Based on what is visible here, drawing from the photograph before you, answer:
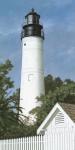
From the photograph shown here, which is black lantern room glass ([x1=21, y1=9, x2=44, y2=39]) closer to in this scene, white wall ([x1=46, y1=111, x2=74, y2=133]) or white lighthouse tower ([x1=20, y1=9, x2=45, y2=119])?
white lighthouse tower ([x1=20, y1=9, x2=45, y2=119])

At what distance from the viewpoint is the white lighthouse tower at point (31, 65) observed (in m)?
55.9

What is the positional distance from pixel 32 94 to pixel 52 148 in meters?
30.2

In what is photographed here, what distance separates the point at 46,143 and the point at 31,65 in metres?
30.6

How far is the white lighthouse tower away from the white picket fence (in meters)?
26.6

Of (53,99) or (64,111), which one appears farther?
(53,99)

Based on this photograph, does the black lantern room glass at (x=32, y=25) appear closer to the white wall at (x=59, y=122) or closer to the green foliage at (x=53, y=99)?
the green foliage at (x=53, y=99)

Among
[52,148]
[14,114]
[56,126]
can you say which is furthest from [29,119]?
[52,148]

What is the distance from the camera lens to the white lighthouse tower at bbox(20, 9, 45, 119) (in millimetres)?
55938

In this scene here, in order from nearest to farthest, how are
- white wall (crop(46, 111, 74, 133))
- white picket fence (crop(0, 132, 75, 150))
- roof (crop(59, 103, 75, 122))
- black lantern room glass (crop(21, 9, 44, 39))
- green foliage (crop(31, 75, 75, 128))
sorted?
1. white picket fence (crop(0, 132, 75, 150))
2. roof (crop(59, 103, 75, 122))
3. white wall (crop(46, 111, 74, 133))
4. green foliage (crop(31, 75, 75, 128))
5. black lantern room glass (crop(21, 9, 44, 39))

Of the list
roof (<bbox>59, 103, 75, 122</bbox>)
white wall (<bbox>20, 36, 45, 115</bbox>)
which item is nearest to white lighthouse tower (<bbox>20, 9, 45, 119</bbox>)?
white wall (<bbox>20, 36, 45, 115</bbox>)

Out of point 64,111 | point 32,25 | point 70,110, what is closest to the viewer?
point 64,111

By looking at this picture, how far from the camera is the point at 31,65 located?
2224 inches

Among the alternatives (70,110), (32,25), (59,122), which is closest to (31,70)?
(32,25)

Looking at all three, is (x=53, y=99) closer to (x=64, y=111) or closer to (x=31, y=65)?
(x=31, y=65)
